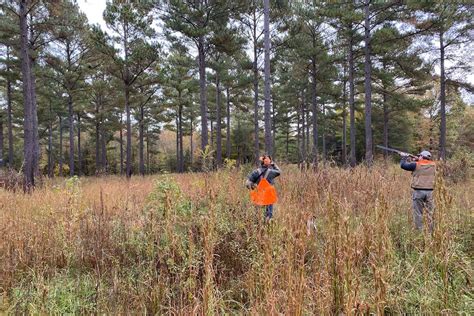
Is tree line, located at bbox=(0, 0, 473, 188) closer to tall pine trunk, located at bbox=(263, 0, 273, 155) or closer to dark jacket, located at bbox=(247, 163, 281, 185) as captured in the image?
tall pine trunk, located at bbox=(263, 0, 273, 155)

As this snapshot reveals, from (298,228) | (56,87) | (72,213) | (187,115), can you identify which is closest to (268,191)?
(298,228)

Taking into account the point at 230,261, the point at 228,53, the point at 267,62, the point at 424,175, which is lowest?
the point at 230,261

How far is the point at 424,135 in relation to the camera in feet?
100

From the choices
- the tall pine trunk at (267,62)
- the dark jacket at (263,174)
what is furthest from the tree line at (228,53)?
the dark jacket at (263,174)

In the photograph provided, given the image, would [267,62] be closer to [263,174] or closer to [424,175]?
[263,174]

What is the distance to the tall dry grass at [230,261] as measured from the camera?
Result: 1.76m

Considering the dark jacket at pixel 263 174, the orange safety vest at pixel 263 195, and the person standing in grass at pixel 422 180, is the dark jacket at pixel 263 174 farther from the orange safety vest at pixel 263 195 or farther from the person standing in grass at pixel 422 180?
the person standing in grass at pixel 422 180

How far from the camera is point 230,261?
290cm

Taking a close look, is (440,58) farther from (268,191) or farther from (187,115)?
(187,115)

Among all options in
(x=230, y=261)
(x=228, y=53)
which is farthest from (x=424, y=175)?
(x=228, y=53)

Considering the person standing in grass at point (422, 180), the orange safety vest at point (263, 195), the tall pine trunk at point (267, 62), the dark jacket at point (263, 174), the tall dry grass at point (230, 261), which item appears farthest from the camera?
the tall pine trunk at point (267, 62)

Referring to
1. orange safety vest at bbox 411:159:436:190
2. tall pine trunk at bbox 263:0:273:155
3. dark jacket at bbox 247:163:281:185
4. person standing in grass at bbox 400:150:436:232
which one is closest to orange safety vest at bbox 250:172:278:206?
dark jacket at bbox 247:163:281:185

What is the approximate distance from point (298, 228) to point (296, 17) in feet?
48.6

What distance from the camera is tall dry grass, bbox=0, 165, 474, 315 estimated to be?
5.77 feet
